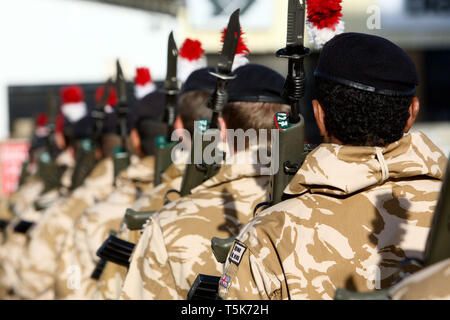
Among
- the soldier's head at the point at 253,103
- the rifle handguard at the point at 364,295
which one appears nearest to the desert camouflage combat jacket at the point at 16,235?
the soldier's head at the point at 253,103

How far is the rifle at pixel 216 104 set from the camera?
7.93ft

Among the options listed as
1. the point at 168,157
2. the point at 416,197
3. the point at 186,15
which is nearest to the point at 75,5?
the point at 186,15

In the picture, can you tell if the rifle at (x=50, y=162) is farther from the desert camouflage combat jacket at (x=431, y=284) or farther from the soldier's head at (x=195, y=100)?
the desert camouflage combat jacket at (x=431, y=284)

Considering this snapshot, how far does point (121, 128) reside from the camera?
197 inches

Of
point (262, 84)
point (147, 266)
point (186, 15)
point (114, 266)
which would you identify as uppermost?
point (186, 15)

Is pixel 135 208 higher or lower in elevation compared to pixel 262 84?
lower

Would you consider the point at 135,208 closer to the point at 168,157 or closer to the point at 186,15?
the point at 168,157

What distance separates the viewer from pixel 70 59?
43.5 feet

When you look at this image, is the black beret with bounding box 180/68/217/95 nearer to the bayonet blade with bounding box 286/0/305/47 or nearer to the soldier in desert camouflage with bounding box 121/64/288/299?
the soldier in desert camouflage with bounding box 121/64/288/299

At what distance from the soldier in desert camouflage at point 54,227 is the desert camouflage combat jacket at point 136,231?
1.90 m

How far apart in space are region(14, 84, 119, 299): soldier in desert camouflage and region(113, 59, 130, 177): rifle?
0.47 m

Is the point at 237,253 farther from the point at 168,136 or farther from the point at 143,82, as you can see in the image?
the point at 143,82

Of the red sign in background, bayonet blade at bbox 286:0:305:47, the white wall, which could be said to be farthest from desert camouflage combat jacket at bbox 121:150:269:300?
the white wall
